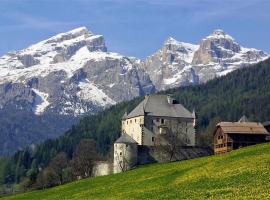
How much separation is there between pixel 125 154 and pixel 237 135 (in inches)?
1084

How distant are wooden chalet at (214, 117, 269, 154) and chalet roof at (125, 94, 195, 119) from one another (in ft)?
113

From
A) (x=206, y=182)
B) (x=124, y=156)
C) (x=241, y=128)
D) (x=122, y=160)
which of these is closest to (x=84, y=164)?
(x=124, y=156)

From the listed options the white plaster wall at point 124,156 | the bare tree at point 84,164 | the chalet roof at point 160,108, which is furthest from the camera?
the chalet roof at point 160,108

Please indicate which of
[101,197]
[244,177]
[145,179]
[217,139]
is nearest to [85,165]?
[217,139]

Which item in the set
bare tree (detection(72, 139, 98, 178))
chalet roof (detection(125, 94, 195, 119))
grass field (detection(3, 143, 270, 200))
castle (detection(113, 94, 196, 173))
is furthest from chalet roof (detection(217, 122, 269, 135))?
grass field (detection(3, 143, 270, 200))

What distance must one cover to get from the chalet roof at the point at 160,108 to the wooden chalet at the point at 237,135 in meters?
34.5

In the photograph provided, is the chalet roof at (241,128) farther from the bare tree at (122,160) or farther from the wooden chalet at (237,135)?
the bare tree at (122,160)

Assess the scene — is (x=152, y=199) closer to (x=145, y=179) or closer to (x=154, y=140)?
(x=145, y=179)

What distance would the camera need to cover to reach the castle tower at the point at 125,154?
16238cm

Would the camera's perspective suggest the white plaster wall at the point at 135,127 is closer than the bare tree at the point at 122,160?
No

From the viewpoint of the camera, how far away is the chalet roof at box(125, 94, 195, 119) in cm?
18612

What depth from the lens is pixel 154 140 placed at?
7092 inches

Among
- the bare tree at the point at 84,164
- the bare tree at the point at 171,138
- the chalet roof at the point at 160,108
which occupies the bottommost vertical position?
the bare tree at the point at 84,164

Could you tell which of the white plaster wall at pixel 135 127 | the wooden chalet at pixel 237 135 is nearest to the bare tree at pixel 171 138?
the white plaster wall at pixel 135 127
